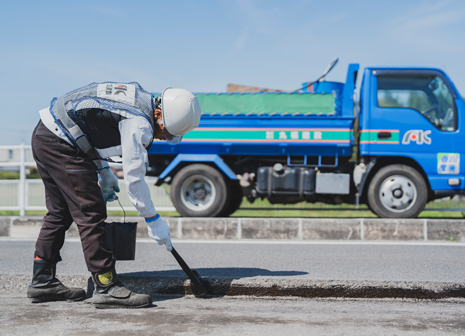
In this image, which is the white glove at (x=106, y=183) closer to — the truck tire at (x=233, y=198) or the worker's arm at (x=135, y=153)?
the worker's arm at (x=135, y=153)

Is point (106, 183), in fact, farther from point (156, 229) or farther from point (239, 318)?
point (239, 318)

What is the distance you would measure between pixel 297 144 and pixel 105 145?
5.11 metres

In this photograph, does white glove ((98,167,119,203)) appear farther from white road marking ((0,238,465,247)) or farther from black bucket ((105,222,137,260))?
white road marking ((0,238,465,247))

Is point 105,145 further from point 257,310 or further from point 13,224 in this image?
point 13,224

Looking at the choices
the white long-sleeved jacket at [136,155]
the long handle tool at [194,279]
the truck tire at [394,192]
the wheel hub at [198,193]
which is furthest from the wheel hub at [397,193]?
the white long-sleeved jacket at [136,155]

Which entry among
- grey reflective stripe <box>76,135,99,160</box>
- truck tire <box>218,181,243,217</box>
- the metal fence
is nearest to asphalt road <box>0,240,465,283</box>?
grey reflective stripe <box>76,135,99,160</box>

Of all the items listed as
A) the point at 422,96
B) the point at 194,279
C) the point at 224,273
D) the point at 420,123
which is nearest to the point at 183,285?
the point at 194,279

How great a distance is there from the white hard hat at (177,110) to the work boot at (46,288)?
1375mm

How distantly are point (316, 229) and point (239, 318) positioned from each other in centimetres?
414

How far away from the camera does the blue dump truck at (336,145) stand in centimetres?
783

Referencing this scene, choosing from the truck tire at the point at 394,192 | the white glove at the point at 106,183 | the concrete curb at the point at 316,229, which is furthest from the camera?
the truck tire at the point at 394,192

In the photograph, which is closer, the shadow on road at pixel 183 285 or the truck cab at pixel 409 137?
the shadow on road at pixel 183 285

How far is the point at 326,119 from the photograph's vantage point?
26.5ft

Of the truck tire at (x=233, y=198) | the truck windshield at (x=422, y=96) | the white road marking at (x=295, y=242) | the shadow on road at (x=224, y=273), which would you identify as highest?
the truck windshield at (x=422, y=96)
